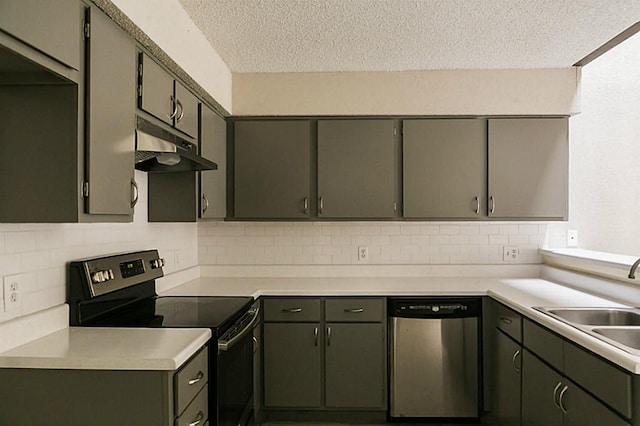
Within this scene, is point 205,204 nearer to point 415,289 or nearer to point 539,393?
point 415,289

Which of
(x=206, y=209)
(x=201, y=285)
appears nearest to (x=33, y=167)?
(x=206, y=209)

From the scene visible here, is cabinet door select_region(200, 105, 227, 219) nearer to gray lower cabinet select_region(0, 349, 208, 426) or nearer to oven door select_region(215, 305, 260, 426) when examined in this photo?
oven door select_region(215, 305, 260, 426)

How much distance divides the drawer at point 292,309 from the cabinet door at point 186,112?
1.17 meters

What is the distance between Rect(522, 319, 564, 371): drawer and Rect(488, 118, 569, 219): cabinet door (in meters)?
1.10

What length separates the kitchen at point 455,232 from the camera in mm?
3090

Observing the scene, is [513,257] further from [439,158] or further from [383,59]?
[383,59]

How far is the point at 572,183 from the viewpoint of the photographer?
3.49 metres

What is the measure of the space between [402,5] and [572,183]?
2050 mm

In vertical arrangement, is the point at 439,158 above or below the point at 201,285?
above

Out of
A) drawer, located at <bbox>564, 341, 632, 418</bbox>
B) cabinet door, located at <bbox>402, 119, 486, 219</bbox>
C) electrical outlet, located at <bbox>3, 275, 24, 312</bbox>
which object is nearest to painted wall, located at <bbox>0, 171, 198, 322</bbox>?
electrical outlet, located at <bbox>3, 275, 24, 312</bbox>

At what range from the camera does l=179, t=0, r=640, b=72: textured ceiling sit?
92.1 inches

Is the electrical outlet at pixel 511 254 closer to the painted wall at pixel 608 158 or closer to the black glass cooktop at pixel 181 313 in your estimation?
the painted wall at pixel 608 158

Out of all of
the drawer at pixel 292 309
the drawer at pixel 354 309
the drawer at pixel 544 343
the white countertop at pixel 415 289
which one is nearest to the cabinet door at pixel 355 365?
the drawer at pixel 354 309

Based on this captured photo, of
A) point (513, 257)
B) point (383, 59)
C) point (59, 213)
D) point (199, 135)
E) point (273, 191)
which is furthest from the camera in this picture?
point (513, 257)
